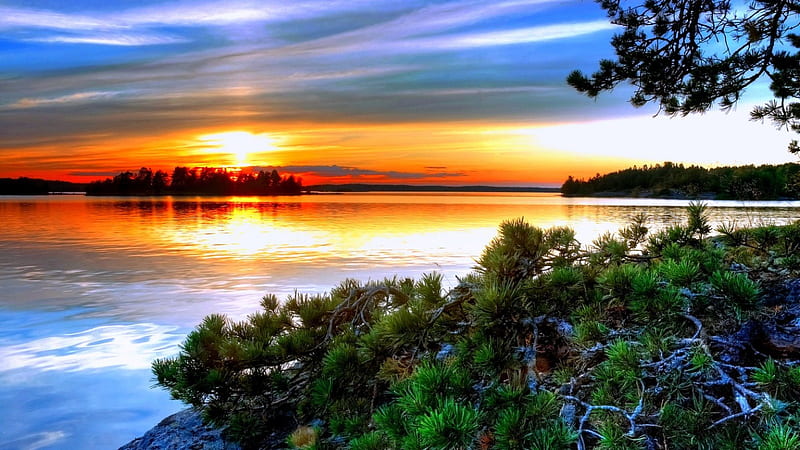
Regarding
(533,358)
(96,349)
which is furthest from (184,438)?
(96,349)

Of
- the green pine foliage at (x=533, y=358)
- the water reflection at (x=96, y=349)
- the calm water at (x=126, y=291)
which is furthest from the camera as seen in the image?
the water reflection at (x=96, y=349)

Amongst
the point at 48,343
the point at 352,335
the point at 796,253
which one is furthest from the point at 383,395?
the point at 48,343

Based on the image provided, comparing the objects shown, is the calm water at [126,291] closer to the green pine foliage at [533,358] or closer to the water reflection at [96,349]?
the water reflection at [96,349]

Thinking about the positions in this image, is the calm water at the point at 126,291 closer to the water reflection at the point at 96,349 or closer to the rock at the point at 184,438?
the water reflection at the point at 96,349

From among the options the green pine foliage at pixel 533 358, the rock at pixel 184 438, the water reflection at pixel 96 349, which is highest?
the green pine foliage at pixel 533 358

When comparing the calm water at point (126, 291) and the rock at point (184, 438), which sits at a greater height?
the rock at point (184, 438)

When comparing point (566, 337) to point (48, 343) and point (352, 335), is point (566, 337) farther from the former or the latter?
point (48, 343)

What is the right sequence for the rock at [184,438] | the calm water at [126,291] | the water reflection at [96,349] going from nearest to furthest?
the rock at [184,438] → the calm water at [126,291] → the water reflection at [96,349]

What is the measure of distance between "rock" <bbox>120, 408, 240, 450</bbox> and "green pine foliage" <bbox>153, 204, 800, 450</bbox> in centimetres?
30

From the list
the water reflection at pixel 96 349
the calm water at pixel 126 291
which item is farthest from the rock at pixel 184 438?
the water reflection at pixel 96 349

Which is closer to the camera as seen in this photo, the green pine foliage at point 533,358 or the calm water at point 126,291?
the green pine foliage at point 533,358

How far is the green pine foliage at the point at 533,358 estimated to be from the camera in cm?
231

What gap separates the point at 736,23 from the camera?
22.0 feet

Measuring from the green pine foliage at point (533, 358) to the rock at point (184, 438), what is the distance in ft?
1.00
